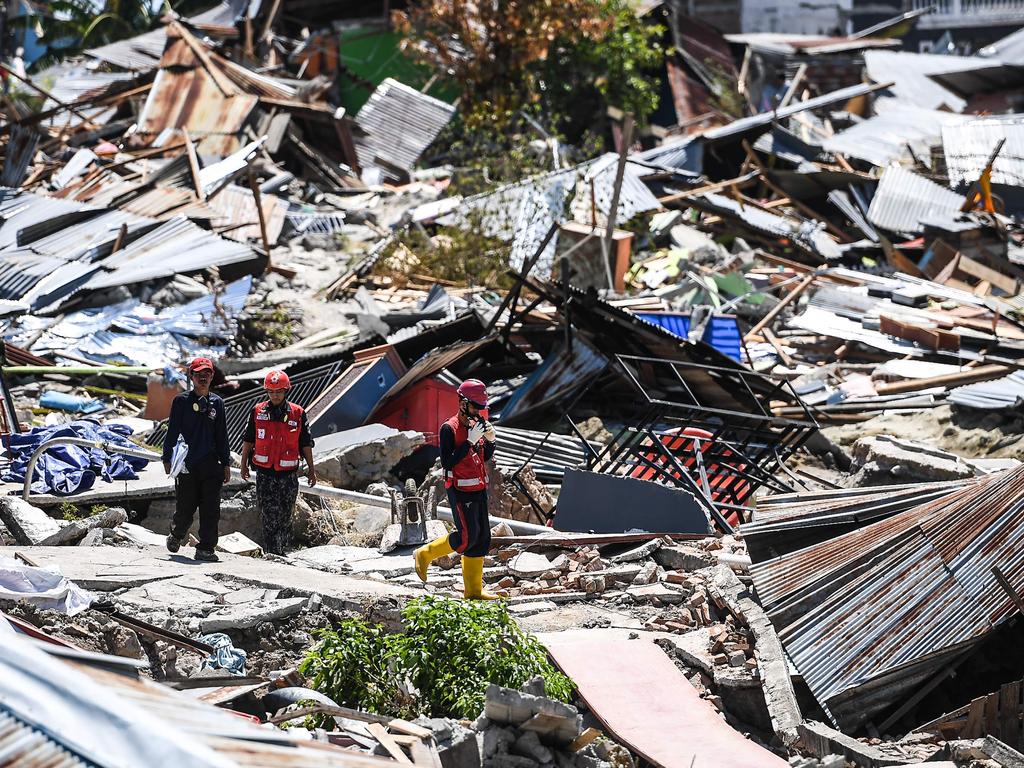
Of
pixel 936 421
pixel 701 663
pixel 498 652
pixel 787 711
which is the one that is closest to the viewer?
pixel 498 652

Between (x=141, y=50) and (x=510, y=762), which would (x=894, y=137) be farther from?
(x=510, y=762)

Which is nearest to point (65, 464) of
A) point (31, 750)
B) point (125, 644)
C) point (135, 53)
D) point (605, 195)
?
point (125, 644)

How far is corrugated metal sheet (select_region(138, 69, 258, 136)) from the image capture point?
69.3 feet

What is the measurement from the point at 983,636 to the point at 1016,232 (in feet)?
50.8

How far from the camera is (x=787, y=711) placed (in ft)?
20.6

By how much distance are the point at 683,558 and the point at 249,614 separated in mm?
3062

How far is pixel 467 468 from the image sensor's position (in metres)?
7.27

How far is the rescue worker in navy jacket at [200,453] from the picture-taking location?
7.72 m

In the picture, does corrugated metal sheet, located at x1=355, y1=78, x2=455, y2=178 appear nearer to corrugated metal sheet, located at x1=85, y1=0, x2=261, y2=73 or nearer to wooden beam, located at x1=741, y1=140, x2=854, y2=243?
corrugated metal sheet, located at x1=85, y1=0, x2=261, y2=73

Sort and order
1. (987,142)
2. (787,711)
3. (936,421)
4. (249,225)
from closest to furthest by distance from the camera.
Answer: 1. (787,711)
2. (936,421)
3. (249,225)
4. (987,142)

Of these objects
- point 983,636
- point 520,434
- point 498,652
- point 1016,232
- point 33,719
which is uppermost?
point 33,719

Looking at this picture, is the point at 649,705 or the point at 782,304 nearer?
the point at 649,705

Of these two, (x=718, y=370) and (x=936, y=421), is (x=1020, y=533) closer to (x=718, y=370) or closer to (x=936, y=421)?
(x=718, y=370)

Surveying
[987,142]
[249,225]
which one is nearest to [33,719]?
[249,225]
